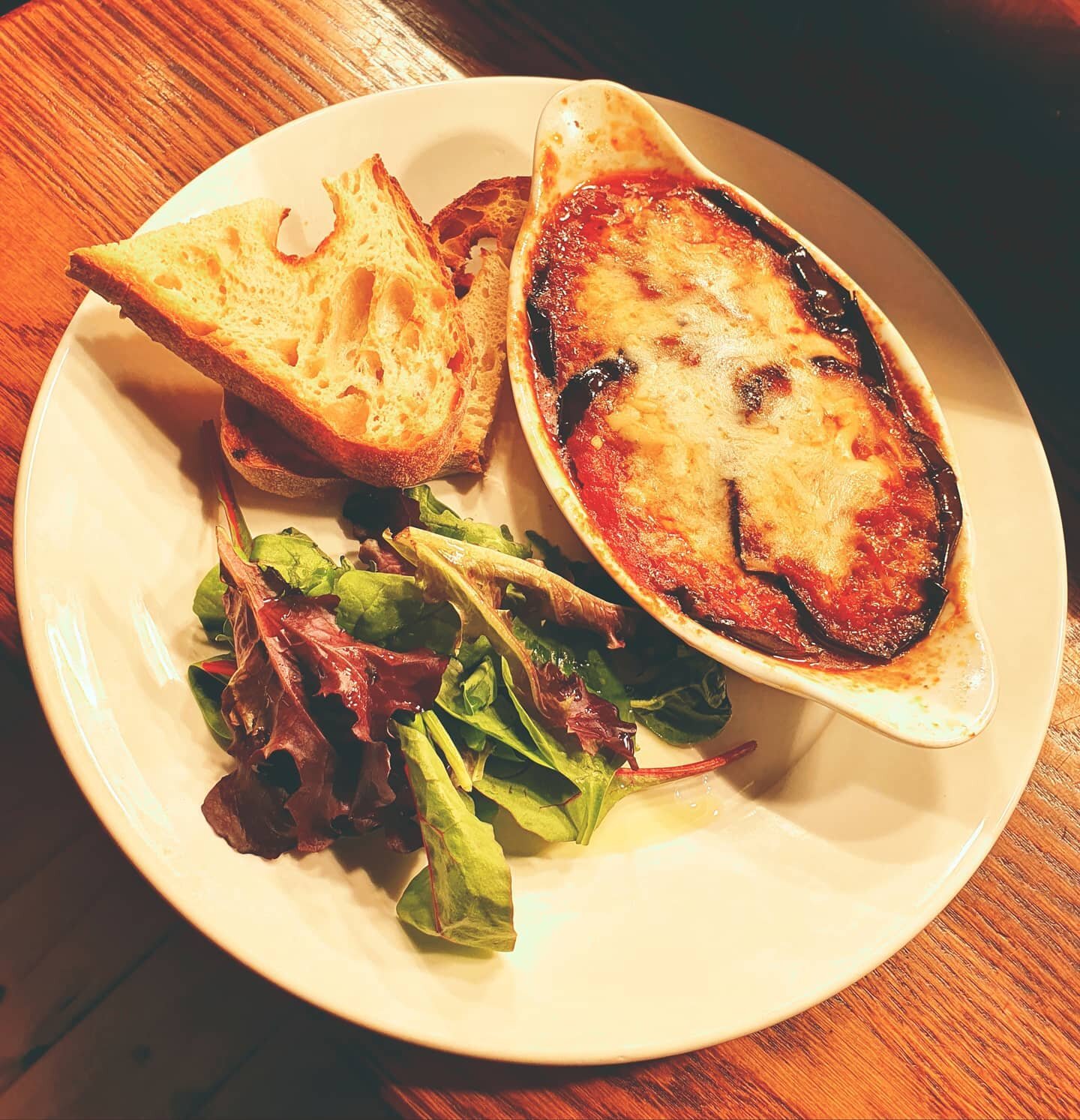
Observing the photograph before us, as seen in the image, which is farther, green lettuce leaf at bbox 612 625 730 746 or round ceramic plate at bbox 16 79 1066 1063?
green lettuce leaf at bbox 612 625 730 746

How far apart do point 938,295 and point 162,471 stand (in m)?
1.44

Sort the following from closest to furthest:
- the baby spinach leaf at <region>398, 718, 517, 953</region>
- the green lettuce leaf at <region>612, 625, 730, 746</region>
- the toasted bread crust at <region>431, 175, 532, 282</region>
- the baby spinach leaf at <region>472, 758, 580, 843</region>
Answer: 1. the baby spinach leaf at <region>398, 718, 517, 953</region>
2. the baby spinach leaf at <region>472, 758, 580, 843</region>
3. the green lettuce leaf at <region>612, 625, 730, 746</region>
4. the toasted bread crust at <region>431, 175, 532, 282</region>

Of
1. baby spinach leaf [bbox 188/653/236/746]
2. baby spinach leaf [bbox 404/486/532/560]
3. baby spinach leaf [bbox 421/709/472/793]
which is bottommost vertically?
baby spinach leaf [bbox 188/653/236/746]

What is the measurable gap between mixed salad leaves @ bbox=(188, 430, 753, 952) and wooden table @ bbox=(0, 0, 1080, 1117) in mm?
348

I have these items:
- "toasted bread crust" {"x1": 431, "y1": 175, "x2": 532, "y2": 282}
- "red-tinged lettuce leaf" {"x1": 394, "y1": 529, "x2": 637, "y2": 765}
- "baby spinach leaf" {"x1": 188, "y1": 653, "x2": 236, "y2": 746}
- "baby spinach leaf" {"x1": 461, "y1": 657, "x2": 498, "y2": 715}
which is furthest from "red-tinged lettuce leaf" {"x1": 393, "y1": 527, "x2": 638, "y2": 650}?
"toasted bread crust" {"x1": 431, "y1": 175, "x2": 532, "y2": 282}

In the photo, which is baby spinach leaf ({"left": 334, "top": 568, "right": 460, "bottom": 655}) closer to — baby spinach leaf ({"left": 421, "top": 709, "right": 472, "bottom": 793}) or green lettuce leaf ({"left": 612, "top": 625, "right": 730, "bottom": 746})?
baby spinach leaf ({"left": 421, "top": 709, "right": 472, "bottom": 793})

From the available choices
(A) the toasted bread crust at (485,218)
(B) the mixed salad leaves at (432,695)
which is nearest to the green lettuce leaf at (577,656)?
(B) the mixed salad leaves at (432,695)

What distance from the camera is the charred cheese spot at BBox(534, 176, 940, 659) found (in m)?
1.42

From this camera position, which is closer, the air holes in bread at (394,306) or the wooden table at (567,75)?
the wooden table at (567,75)

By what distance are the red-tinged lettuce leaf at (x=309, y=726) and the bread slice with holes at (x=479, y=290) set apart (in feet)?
1.13

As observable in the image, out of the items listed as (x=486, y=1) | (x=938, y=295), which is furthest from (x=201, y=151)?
(x=938, y=295)

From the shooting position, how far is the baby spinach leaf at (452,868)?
48.6 inches

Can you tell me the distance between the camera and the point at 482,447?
160 centimetres

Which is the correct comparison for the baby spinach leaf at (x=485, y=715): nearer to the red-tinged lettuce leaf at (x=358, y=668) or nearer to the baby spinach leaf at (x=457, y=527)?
the red-tinged lettuce leaf at (x=358, y=668)
